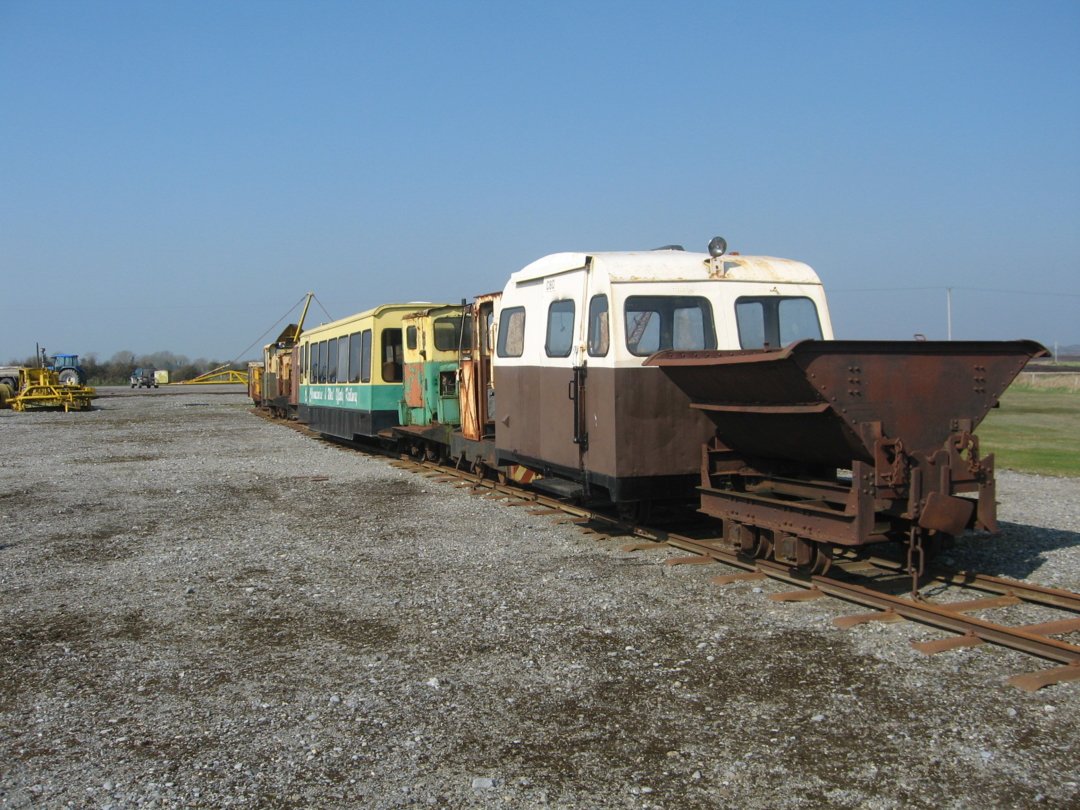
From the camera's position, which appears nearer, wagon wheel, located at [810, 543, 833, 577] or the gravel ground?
the gravel ground

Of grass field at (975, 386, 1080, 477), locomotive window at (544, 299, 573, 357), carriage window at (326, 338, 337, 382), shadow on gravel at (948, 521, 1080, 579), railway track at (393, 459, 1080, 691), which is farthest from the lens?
carriage window at (326, 338, 337, 382)

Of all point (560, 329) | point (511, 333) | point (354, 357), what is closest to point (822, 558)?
point (560, 329)

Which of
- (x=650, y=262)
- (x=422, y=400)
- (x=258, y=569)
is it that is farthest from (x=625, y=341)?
(x=422, y=400)

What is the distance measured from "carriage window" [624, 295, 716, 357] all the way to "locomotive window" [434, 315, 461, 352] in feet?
26.6

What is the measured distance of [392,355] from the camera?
18.4 m

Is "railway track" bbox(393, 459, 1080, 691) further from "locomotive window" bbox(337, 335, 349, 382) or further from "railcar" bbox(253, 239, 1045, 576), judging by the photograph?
"locomotive window" bbox(337, 335, 349, 382)

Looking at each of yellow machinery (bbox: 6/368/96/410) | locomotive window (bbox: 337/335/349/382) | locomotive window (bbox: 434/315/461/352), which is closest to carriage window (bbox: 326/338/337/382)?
locomotive window (bbox: 337/335/349/382)

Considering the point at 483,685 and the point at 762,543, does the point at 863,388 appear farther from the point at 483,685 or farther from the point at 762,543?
the point at 483,685

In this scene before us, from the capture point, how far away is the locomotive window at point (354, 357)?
19.5m

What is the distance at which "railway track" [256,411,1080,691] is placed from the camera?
579cm

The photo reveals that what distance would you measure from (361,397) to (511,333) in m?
8.67

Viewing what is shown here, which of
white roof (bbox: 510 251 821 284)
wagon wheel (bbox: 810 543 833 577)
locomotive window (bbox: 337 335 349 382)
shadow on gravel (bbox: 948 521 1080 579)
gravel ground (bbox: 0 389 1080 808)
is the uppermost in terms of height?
white roof (bbox: 510 251 821 284)

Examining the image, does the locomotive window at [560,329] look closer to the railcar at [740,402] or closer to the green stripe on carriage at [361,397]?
the railcar at [740,402]

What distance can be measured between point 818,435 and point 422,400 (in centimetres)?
1094
